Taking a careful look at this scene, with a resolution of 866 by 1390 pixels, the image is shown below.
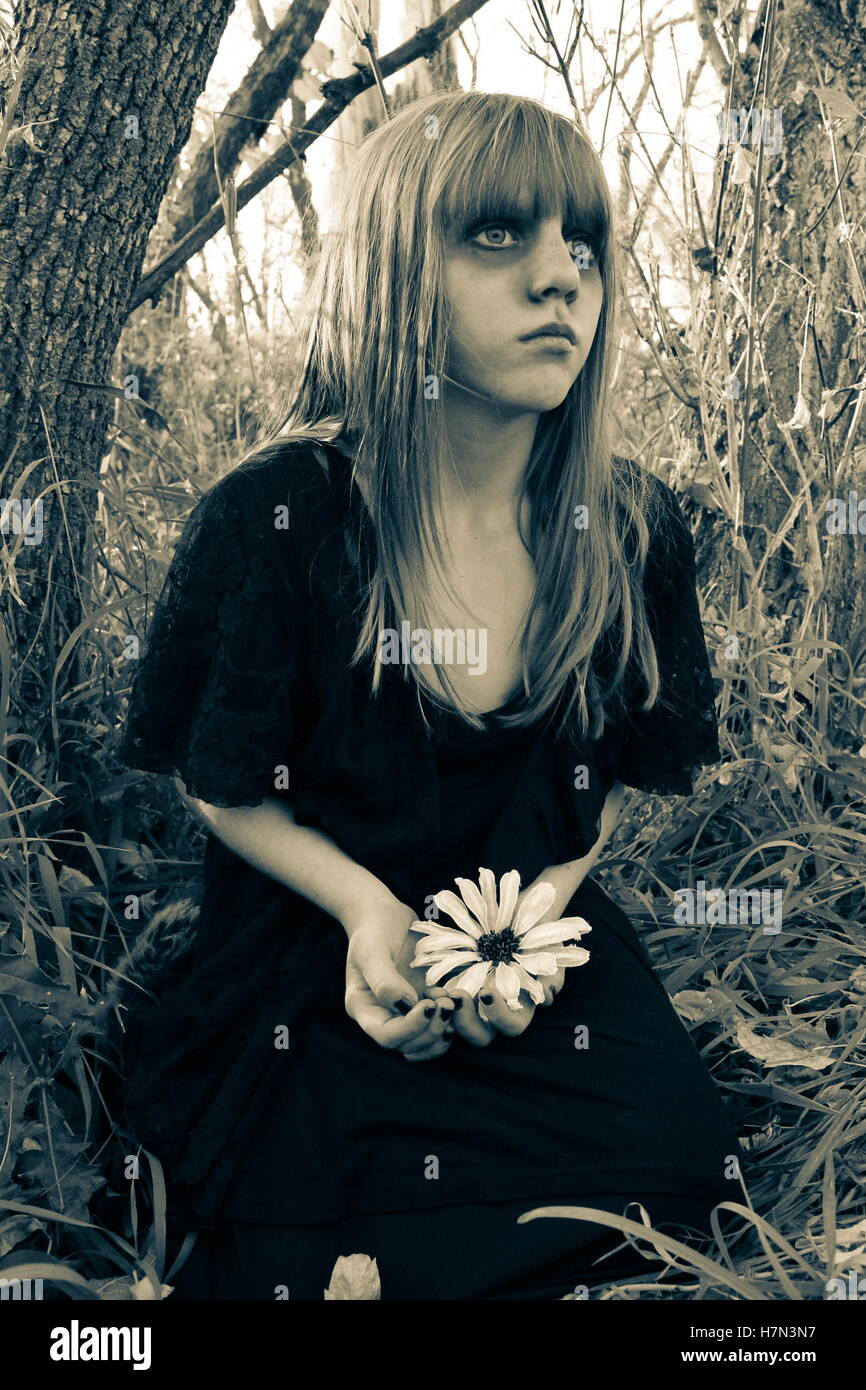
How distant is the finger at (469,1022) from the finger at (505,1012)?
0.01m

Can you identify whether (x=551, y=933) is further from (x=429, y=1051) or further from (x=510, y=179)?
(x=510, y=179)

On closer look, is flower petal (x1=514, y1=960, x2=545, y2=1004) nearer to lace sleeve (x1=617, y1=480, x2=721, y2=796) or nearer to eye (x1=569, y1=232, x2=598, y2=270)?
lace sleeve (x1=617, y1=480, x2=721, y2=796)

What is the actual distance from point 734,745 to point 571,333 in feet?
2.72

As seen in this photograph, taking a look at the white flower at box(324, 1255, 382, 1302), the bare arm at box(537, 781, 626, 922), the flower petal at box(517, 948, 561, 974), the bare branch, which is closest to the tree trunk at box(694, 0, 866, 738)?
the bare branch

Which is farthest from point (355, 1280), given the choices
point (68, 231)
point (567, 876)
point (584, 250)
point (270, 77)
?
point (270, 77)

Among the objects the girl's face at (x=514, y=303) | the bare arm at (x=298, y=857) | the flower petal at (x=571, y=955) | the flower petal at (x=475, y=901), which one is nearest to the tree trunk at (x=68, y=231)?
the bare arm at (x=298, y=857)

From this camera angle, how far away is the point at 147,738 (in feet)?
4.75

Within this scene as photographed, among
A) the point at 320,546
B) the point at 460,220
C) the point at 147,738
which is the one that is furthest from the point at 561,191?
the point at 147,738

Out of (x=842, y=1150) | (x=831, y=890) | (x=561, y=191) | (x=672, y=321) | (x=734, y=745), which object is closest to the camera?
(x=561, y=191)

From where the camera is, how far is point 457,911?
129cm

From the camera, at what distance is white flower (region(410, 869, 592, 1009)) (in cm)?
124

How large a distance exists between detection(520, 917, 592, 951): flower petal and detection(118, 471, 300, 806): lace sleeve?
1.04 feet

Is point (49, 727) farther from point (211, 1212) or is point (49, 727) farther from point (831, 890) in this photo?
point (831, 890)

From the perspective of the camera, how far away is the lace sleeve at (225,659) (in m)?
1.36
